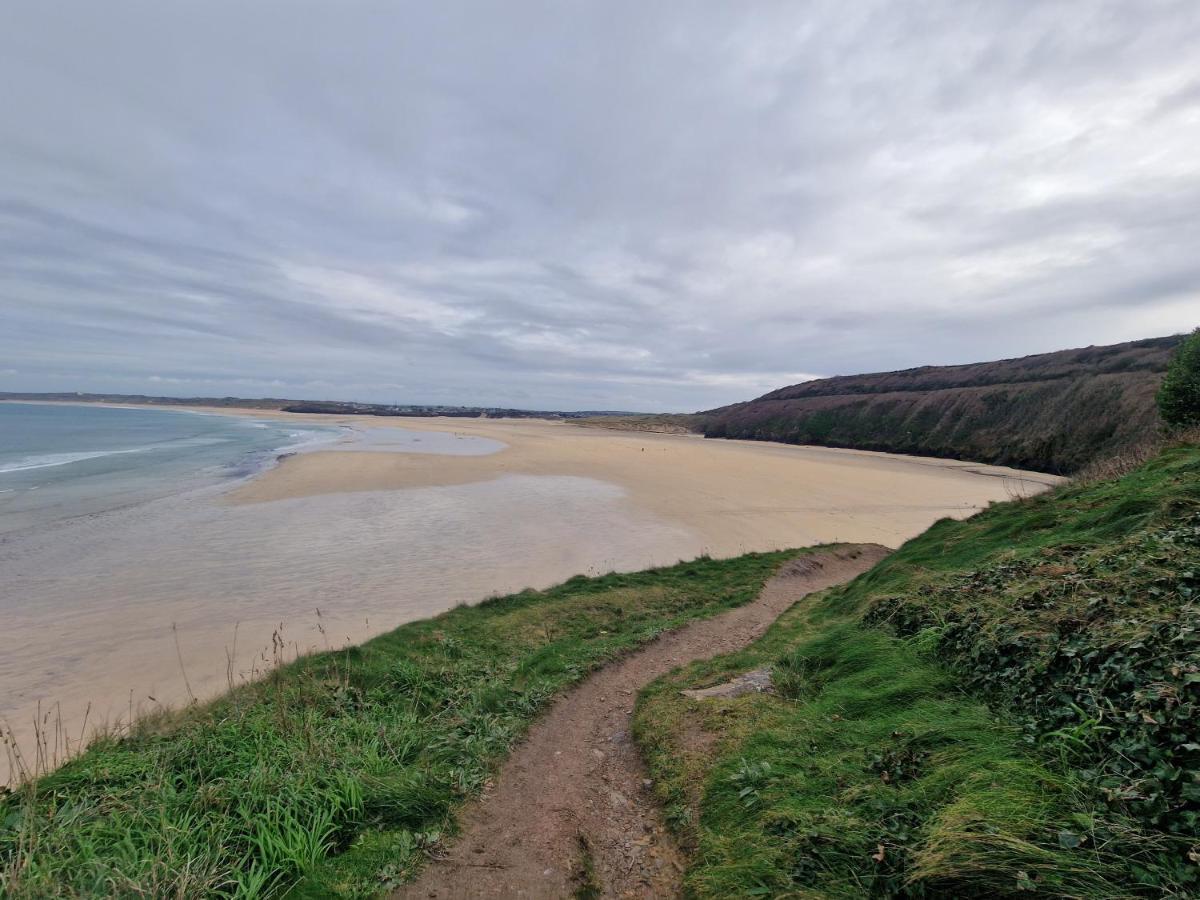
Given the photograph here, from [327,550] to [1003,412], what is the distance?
192 ft

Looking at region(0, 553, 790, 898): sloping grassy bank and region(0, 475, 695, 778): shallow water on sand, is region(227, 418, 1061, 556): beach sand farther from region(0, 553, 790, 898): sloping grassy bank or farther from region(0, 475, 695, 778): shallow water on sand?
region(0, 553, 790, 898): sloping grassy bank

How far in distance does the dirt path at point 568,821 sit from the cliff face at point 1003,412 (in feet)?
130

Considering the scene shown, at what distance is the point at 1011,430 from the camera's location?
45969 mm

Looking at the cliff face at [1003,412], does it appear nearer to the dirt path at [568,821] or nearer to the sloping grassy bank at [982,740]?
the sloping grassy bank at [982,740]

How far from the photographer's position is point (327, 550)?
15719 mm

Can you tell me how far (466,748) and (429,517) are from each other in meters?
15.9

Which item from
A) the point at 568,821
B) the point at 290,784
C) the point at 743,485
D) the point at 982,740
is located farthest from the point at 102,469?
the point at 982,740

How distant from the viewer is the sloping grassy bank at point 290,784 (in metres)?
3.41

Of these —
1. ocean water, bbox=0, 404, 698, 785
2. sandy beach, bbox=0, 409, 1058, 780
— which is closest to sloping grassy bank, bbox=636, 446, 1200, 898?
ocean water, bbox=0, 404, 698, 785

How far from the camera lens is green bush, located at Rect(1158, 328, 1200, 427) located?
14203 millimetres

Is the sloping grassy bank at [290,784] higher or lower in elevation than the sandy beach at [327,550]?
higher

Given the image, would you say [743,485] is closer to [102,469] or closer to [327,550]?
[327,550]

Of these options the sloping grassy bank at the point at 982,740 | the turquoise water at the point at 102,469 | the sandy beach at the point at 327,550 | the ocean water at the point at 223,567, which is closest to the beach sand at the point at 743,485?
the sandy beach at the point at 327,550

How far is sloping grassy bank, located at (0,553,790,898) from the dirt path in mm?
278
